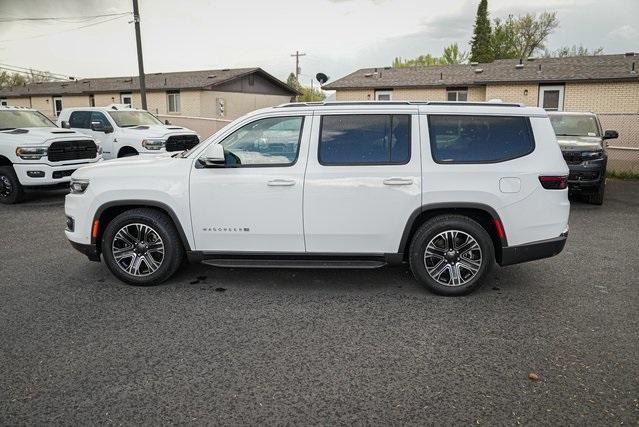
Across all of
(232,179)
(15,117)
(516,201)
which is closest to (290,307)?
(232,179)

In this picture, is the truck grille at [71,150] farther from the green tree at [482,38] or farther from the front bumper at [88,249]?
the green tree at [482,38]

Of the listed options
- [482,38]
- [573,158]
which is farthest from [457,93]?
[482,38]

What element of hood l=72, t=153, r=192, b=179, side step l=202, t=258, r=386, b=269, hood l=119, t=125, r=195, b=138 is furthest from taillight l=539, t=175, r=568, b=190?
hood l=119, t=125, r=195, b=138

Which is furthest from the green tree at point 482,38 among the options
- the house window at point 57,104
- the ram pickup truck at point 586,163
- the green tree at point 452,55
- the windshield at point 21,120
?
the windshield at point 21,120

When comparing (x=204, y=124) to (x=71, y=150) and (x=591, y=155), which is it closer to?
(x=71, y=150)

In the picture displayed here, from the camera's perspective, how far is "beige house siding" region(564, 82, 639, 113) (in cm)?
2059

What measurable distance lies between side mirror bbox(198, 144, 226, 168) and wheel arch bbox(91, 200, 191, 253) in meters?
0.60

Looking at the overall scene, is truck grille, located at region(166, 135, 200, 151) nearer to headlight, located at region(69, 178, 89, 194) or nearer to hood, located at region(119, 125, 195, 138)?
hood, located at region(119, 125, 195, 138)

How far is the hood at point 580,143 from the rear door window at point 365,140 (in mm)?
6713

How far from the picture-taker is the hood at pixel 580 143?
1004 cm

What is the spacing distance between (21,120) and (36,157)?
6.82 ft

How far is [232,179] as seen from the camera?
497 centimetres

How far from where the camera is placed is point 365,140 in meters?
4.93

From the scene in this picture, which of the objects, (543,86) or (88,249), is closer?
(88,249)
